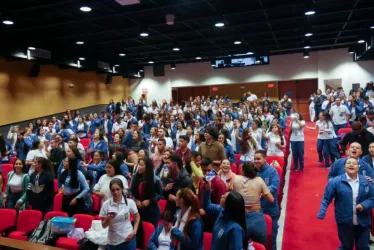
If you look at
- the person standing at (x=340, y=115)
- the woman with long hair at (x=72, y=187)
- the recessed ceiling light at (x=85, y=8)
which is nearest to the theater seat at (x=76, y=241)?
the woman with long hair at (x=72, y=187)

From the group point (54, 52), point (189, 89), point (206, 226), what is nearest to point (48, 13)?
point (54, 52)

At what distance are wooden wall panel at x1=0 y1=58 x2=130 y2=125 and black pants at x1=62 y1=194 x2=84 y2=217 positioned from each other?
849cm

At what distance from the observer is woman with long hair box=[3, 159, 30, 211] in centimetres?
482

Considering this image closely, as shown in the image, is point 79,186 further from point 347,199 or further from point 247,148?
point 347,199

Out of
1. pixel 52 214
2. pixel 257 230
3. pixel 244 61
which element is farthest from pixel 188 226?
pixel 244 61

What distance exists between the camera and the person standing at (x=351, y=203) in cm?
335

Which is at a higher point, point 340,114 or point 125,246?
point 340,114

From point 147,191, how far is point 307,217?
112 inches

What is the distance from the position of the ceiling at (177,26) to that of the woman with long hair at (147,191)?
5.07 meters

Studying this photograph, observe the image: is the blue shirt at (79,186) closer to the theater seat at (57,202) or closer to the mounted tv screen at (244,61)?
the theater seat at (57,202)

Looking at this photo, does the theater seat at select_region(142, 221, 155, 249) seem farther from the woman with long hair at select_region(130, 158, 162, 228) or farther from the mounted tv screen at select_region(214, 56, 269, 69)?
the mounted tv screen at select_region(214, 56, 269, 69)

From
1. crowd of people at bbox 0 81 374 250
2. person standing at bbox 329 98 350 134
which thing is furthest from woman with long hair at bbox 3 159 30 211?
person standing at bbox 329 98 350 134

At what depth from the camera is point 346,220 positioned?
11.0 ft

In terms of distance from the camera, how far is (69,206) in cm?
453
